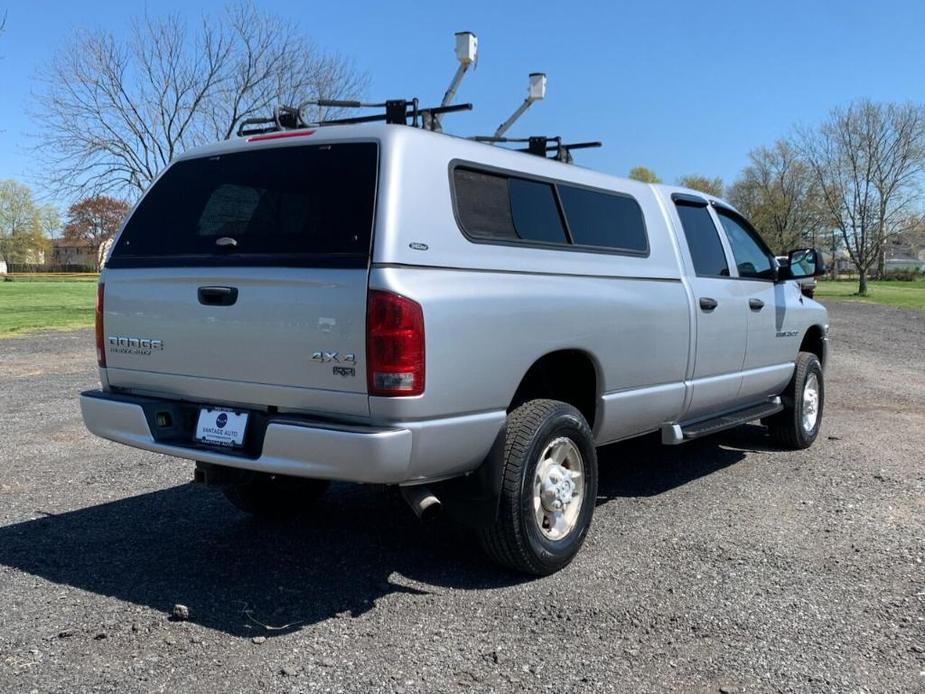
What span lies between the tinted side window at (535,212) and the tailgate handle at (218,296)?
1378 millimetres

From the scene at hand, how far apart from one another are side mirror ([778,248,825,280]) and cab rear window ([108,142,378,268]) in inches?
161

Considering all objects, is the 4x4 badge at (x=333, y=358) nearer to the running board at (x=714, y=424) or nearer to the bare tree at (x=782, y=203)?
the running board at (x=714, y=424)

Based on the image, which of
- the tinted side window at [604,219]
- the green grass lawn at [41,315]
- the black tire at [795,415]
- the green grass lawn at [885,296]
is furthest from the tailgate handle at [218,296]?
the green grass lawn at [885,296]

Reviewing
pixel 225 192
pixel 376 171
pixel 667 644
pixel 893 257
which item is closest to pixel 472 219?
→ pixel 376 171

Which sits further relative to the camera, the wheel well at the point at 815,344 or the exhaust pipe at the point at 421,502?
the wheel well at the point at 815,344

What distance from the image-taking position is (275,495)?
4.97 metres

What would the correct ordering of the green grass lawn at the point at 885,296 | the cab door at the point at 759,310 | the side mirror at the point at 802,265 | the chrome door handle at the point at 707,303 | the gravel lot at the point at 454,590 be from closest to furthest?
the gravel lot at the point at 454,590 → the chrome door handle at the point at 707,303 → the cab door at the point at 759,310 → the side mirror at the point at 802,265 → the green grass lawn at the point at 885,296

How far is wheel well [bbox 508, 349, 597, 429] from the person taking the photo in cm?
432

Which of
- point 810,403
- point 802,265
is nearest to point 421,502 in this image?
point 802,265

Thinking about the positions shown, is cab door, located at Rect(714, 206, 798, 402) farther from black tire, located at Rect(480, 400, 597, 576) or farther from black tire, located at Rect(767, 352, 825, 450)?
black tire, located at Rect(480, 400, 597, 576)

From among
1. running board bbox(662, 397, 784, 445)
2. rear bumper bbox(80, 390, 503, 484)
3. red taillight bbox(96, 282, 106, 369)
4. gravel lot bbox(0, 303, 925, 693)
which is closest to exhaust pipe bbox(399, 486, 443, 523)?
rear bumper bbox(80, 390, 503, 484)

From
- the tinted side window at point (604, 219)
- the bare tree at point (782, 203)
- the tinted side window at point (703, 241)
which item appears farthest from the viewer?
the bare tree at point (782, 203)

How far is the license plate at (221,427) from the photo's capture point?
3.70 m

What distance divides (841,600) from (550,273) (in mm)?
2018
